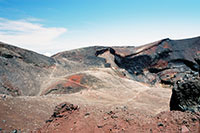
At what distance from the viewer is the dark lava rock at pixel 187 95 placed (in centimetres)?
436

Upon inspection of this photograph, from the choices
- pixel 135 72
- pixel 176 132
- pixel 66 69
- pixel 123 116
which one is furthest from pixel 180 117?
pixel 135 72

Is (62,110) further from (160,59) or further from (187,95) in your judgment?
(160,59)

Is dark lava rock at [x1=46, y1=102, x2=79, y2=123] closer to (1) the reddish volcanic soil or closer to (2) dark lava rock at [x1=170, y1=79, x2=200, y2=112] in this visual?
(1) the reddish volcanic soil

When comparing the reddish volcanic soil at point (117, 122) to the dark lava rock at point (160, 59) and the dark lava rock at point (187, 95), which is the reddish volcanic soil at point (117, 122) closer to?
the dark lava rock at point (187, 95)

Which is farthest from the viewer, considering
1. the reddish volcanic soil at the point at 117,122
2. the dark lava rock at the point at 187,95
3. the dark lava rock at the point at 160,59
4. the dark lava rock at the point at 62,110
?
the dark lava rock at the point at 160,59

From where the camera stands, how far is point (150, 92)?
38.1 feet

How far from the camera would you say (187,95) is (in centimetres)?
462

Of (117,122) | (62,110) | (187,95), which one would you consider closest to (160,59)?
(187,95)

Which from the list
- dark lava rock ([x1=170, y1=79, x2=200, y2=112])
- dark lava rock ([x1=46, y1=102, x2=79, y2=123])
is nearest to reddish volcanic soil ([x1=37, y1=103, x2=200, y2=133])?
dark lava rock ([x1=46, y1=102, x2=79, y2=123])

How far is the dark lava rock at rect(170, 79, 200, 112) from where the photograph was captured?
14.3ft

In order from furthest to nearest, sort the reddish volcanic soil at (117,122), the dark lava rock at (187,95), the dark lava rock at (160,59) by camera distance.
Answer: the dark lava rock at (160,59)
the dark lava rock at (187,95)
the reddish volcanic soil at (117,122)

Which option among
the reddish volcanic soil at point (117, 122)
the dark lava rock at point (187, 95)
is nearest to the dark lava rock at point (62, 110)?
the reddish volcanic soil at point (117, 122)

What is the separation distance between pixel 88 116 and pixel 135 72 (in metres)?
18.3

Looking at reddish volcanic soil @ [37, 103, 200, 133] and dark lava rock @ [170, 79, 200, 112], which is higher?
dark lava rock @ [170, 79, 200, 112]
